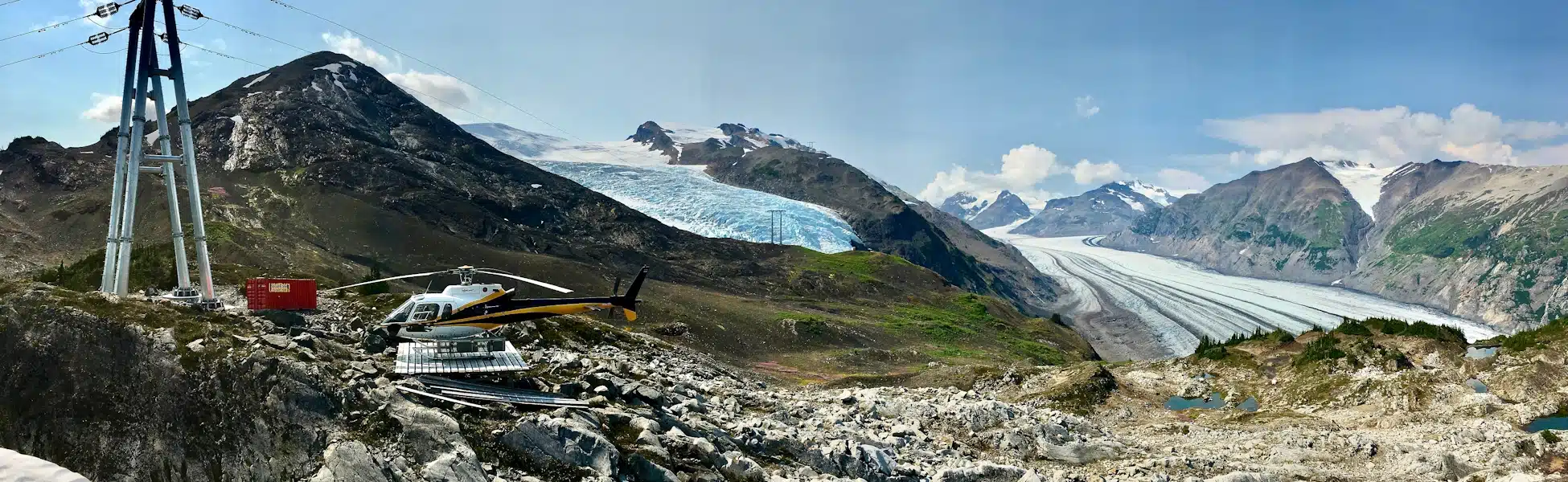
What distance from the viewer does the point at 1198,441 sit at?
33875 mm

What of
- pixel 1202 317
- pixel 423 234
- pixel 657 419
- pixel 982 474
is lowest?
pixel 1202 317

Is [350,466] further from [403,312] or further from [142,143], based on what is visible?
[142,143]

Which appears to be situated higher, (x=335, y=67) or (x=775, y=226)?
(x=335, y=67)

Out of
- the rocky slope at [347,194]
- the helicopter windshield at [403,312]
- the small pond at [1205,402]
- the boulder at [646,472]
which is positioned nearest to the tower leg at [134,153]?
the helicopter windshield at [403,312]

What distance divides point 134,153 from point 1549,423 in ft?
186

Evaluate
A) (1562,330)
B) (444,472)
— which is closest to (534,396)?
(444,472)

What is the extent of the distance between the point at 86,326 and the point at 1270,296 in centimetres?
22270

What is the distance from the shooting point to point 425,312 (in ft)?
80.8

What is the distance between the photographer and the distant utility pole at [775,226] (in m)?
158

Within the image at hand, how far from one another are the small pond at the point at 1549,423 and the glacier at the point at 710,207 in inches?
4979

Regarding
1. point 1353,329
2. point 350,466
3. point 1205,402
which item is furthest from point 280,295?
point 1353,329

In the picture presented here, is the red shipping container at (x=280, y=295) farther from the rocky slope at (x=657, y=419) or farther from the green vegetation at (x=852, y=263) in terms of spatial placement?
the green vegetation at (x=852, y=263)

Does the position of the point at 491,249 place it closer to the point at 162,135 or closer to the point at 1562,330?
the point at 162,135

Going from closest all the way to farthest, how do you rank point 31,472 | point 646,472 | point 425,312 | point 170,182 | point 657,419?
point 31,472 < point 646,472 < point 657,419 < point 425,312 < point 170,182
